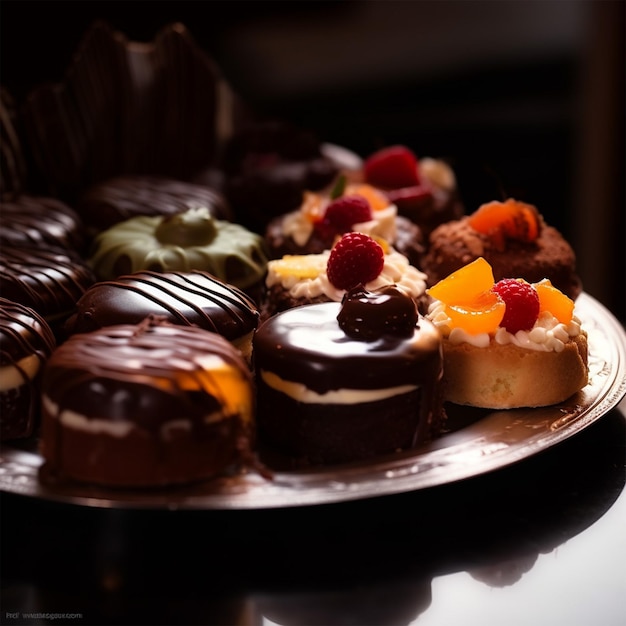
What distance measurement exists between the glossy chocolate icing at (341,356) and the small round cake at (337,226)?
33.6 inches

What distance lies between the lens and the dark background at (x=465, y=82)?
421cm

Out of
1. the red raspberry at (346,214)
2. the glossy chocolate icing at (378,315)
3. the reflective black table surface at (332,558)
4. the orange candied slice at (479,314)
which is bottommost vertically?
the reflective black table surface at (332,558)

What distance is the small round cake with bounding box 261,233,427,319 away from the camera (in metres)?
2.43

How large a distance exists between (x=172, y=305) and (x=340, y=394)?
0.48 meters

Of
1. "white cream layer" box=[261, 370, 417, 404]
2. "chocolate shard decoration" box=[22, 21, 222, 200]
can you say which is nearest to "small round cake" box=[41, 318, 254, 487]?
"white cream layer" box=[261, 370, 417, 404]

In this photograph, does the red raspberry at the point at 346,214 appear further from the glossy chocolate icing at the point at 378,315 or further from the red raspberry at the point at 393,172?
the glossy chocolate icing at the point at 378,315

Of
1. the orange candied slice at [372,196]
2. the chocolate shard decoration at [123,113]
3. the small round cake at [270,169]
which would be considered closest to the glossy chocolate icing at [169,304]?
the orange candied slice at [372,196]

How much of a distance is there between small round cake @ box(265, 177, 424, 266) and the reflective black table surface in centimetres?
104

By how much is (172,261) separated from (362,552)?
1.16 metres

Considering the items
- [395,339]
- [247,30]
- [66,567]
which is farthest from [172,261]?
[247,30]

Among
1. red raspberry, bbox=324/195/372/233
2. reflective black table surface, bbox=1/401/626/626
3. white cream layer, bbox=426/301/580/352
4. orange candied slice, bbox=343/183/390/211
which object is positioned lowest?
reflective black table surface, bbox=1/401/626/626

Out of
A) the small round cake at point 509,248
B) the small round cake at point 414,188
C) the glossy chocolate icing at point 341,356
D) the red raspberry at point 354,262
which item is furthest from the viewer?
the small round cake at point 414,188

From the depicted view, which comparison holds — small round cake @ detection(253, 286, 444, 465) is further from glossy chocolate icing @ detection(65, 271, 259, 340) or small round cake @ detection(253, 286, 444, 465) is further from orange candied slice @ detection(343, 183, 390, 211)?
orange candied slice @ detection(343, 183, 390, 211)

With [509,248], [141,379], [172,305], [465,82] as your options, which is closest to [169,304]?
[172,305]
